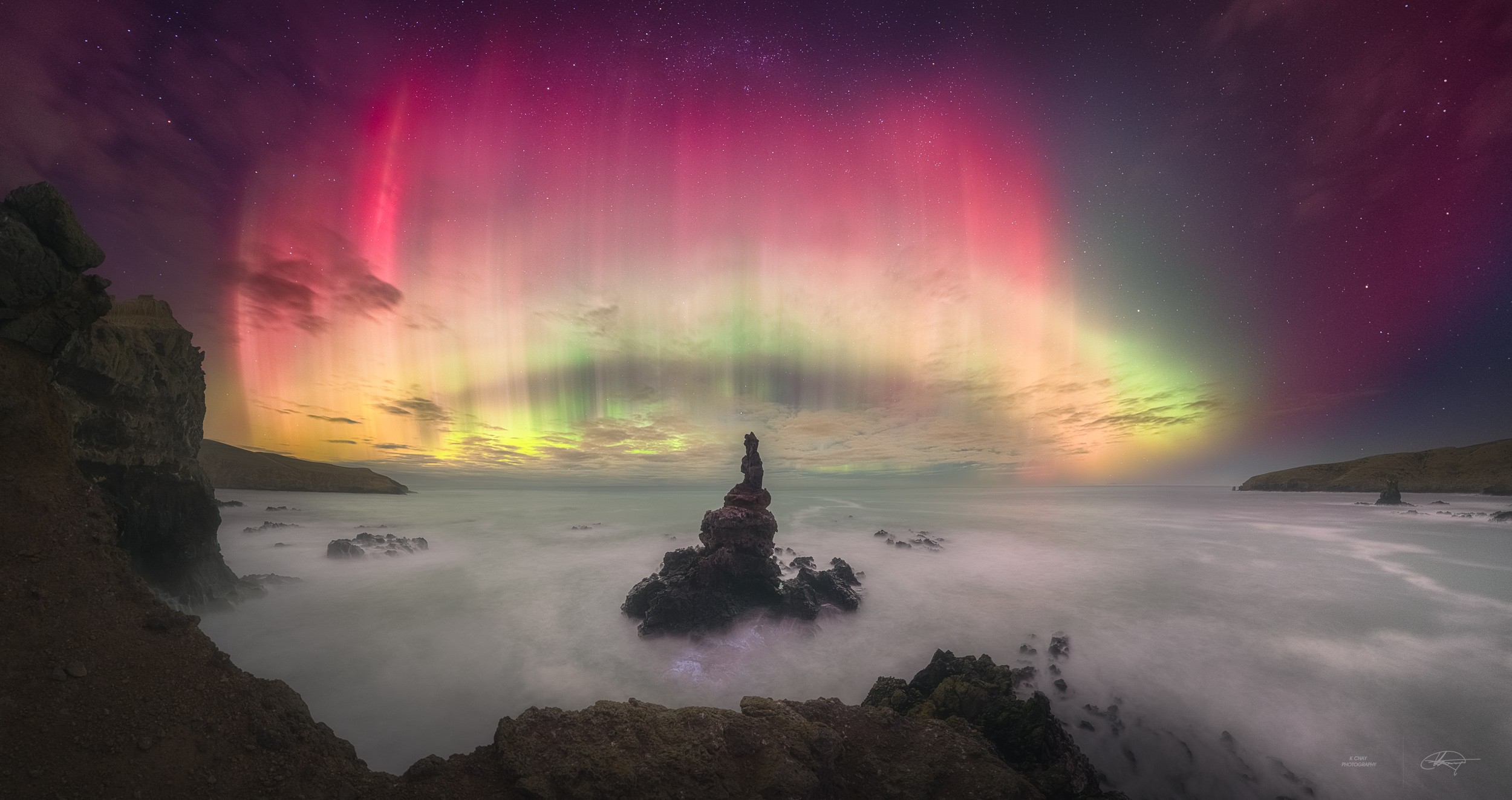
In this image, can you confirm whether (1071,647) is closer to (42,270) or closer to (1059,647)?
(1059,647)

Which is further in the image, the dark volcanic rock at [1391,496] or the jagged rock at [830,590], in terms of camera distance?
the dark volcanic rock at [1391,496]

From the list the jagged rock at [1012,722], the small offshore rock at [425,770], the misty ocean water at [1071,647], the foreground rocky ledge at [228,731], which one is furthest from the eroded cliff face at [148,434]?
the jagged rock at [1012,722]

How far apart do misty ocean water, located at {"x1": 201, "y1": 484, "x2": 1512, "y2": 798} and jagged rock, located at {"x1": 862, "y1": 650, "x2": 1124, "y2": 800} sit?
5.52 metres

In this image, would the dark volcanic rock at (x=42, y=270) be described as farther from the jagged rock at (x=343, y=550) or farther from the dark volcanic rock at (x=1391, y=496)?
the dark volcanic rock at (x=1391, y=496)

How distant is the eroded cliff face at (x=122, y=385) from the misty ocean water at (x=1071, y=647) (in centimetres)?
469

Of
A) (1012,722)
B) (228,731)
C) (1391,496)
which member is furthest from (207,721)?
(1391,496)

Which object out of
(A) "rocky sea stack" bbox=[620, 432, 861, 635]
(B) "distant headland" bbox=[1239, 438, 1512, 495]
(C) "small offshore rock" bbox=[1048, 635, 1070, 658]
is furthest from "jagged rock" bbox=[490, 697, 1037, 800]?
(B) "distant headland" bbox=[1239, 438, 1512, 495]

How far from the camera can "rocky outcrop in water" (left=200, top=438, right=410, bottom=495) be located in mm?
101500

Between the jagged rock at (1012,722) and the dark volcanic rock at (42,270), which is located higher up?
the dark volcanic rock at (42,270)

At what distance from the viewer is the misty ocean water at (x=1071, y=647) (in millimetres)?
14039

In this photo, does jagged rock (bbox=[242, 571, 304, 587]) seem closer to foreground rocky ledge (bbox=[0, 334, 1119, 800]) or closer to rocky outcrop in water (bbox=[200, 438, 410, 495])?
foreground rocky ledge (bbox=[0, 334, 1119, 800])

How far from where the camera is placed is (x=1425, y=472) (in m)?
106

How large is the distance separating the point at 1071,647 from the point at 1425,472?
174m
